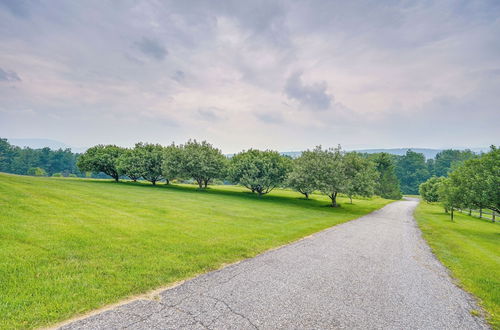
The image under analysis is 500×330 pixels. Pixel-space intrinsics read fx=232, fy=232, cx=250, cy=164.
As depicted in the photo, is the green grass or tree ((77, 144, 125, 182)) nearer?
the green grass

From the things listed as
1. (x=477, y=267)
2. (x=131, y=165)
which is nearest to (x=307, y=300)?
(x=477, y=267)

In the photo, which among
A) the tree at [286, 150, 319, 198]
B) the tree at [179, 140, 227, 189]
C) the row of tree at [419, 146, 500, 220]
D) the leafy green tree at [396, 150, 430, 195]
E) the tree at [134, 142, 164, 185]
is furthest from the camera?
the leafy green tree at [396, 150, 430, 195]

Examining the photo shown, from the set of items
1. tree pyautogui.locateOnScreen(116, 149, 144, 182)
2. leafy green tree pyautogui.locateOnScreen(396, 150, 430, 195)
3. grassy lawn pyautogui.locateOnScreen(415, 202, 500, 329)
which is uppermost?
leafy green tree pyautogui.locateOnScreen(396, 150, 430, 195)

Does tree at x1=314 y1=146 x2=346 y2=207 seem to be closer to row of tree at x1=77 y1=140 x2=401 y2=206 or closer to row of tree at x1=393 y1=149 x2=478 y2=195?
row of tree at x1=77 y1=140 x2=401 y2=206

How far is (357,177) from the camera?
33.6 meters

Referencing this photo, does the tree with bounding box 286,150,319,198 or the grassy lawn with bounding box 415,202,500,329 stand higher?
the tree with bounding box 286,150,319,198

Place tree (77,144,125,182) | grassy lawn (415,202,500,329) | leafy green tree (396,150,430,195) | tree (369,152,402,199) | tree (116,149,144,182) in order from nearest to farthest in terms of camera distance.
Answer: grassy lawn (415,202,500,329)
tree (116,149,144,182)
tree (77,144,125,182)
tree (369,152,402,199)
leafy green tree (396,150,430,195)

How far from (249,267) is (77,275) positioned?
5313 mm

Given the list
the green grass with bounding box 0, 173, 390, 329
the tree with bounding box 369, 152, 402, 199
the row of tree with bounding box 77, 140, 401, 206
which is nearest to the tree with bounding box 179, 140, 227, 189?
the row of tree with bounding box 77, 140, 401, 206

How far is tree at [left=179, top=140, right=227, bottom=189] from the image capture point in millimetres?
47750

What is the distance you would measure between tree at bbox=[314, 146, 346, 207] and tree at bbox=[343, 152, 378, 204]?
0.86 m

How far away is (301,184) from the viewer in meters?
34.5

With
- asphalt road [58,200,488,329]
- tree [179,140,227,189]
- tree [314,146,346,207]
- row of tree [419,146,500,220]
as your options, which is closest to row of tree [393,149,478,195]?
row of tree [419,146,500,220]

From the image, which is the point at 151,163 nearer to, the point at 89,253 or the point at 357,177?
the point at 357,177
